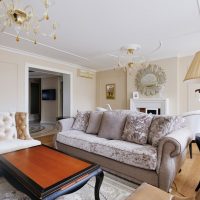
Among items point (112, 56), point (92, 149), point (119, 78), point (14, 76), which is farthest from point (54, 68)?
point (92, 149)

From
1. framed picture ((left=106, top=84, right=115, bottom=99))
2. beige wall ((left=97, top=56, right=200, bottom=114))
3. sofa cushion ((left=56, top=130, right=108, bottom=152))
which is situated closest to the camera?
sofa cushion ((left=56, top=130, right=108, bottom=152))

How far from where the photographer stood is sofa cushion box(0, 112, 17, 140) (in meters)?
2.72

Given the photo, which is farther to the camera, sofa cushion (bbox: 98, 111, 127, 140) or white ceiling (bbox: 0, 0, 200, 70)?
sofa cushion (bbox: 98, 111, 127, 140)

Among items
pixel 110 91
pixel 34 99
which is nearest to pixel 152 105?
pixel 110 91

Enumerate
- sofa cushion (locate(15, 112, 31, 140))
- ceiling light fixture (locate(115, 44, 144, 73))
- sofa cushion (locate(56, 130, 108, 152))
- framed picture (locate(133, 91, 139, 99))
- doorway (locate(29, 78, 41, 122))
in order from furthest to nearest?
doorway (locate(29, 78, 41, 122)) < framed picture (locate(133, 91, 139, 99)) < ceiling light fixture (locate(115, 44, 144, 73)) < sofa cushion (locate(15, 112, 31, 140)) < sofa cushion (locate(56, 130, 108, 152))

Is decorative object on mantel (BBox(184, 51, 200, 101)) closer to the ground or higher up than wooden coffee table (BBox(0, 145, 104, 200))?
higher up

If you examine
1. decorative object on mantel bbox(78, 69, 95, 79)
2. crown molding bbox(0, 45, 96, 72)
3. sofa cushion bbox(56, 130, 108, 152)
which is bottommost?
sofa cushion bbox(56, 130, 108, 152)

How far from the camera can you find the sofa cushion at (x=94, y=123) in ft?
9.93

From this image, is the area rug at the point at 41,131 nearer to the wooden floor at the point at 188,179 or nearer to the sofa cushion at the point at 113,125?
the sofa cushion at the point at 113,125

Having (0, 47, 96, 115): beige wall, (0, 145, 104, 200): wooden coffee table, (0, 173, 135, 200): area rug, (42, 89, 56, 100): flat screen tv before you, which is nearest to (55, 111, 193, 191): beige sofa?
(0, 173, 135, 200): area rug

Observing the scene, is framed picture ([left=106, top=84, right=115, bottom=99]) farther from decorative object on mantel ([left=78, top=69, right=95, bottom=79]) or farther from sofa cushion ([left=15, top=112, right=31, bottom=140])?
sofa cushion ([left=15, top=112, right=31, bottom=140])

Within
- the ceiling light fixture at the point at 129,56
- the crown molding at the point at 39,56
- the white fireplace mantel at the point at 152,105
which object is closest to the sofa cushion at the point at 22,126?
the crown molding at the point at 39,56

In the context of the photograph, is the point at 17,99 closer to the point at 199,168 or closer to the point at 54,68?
the point at 54,68

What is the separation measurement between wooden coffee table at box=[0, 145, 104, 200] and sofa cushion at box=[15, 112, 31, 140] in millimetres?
1144
